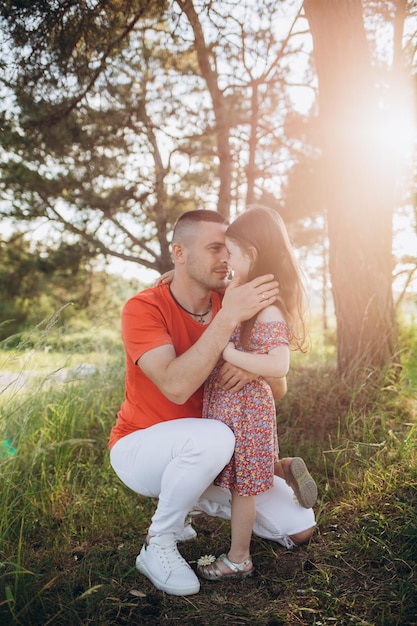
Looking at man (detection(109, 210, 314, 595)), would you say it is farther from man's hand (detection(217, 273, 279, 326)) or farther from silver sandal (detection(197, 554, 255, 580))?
silver sandal (detection(197, 554, 255, 580))

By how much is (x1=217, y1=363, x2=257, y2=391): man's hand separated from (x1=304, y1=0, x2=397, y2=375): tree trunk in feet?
5.36

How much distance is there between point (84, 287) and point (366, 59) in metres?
12.7

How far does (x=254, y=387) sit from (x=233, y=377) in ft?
0.46

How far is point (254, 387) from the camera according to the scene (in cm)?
237

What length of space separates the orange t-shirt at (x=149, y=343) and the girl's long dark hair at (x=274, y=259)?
40 centimetres

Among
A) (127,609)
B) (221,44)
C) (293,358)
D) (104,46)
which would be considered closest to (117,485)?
(127,609)

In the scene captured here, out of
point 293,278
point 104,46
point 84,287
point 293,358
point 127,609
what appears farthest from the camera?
point 84,287

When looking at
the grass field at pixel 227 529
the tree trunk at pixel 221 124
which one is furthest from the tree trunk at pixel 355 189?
the tree trunk at pixel 221 124

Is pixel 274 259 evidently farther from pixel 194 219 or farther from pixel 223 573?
pixel 223 573

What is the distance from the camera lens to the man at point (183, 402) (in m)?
2.23

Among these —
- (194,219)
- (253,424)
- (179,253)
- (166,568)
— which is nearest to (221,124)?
(194,219)

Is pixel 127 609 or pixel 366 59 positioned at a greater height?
pixel 366 59

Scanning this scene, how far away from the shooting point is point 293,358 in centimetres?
526

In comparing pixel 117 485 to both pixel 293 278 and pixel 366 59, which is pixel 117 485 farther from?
pixel 366 59
